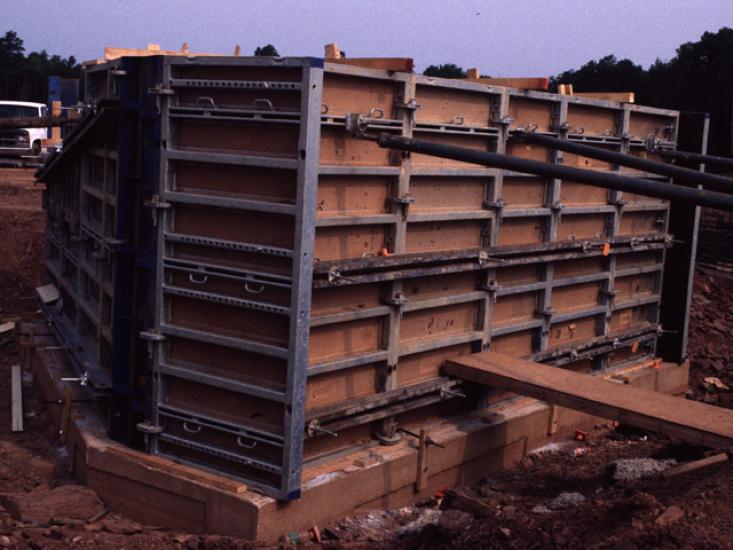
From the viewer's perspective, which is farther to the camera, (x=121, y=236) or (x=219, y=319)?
(x=121, y=236)

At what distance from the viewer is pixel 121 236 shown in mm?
7582

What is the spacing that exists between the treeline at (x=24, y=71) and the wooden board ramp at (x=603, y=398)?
54830mm

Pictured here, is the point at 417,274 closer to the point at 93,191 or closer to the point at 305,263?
the point at 305,263

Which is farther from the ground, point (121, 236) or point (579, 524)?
point (121, 236)

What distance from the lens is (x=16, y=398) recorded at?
9844mm

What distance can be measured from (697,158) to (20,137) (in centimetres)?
2699

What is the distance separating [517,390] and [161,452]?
2.93m

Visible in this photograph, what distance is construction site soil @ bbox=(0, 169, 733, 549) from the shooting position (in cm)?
583

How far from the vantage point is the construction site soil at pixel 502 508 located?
5828 mm

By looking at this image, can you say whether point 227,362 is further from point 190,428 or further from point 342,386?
point 342,386

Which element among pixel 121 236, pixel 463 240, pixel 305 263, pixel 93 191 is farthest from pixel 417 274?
pixel 93 191

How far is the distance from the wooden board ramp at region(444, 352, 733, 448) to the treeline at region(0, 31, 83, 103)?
54830 mm

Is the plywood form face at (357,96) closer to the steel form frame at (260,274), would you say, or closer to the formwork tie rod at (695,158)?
the steel form frame at (260,274)

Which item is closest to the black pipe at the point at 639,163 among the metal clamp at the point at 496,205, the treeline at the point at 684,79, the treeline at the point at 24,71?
the metal clamp at the point at 496,205
